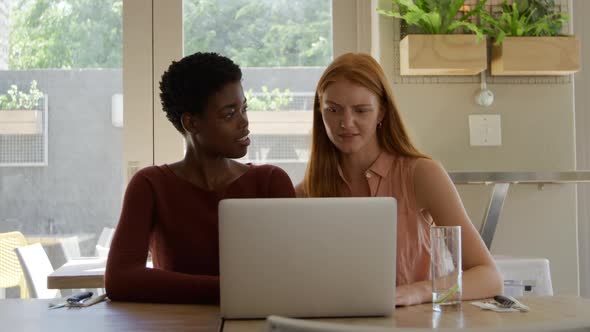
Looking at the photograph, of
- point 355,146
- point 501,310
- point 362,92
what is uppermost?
point 362,92

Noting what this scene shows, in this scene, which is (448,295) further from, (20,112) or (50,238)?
(20,112)

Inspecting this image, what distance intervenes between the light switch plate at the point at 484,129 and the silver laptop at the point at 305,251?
1.80 metres

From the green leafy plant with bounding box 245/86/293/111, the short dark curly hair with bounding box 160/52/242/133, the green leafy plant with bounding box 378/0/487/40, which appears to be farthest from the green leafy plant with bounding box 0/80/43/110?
the green leafy plant with bounding box 378/0/487/40

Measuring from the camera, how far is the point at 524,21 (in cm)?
281

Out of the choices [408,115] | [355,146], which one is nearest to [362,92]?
[355,146]

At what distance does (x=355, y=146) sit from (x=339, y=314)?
67 centimetres

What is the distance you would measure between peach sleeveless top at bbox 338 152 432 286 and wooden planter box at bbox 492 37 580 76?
1.09m

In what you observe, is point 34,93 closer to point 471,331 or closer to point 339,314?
point 339,314

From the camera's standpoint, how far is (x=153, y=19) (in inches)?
119

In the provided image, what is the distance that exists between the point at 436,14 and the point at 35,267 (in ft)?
6.01

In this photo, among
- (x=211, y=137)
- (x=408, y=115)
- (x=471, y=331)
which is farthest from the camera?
(x=408, y=115)

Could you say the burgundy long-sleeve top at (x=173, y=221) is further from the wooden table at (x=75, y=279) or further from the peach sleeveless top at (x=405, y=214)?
the wooden table at (x=75, y=279)

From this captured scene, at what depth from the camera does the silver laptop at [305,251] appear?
1187mm

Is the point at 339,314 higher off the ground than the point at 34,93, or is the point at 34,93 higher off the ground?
the point at 34,93
